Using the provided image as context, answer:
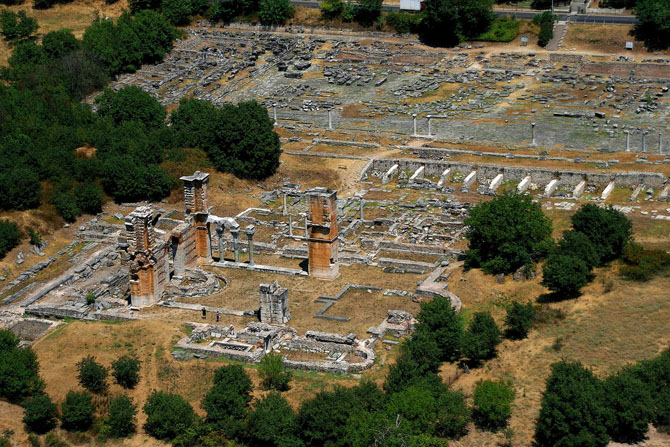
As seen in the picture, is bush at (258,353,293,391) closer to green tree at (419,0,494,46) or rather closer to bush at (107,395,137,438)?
bush at (107,395,137,438)

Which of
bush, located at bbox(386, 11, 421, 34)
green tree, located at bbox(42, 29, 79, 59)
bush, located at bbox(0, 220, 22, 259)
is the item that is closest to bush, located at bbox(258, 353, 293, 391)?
bush, located at bbox(0, 220, 22, 259)

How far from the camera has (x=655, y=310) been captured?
206 feet

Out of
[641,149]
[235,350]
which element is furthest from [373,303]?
[641,149]

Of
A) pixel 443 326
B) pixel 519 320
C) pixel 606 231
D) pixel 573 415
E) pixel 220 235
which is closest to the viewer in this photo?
pixel 573 415

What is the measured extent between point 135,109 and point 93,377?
42.3 meters

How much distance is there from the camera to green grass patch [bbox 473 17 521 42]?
124125mm

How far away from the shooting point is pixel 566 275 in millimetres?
65125

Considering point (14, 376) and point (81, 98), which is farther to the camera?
point (81, 98)

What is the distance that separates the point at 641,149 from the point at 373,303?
34142 millimetres

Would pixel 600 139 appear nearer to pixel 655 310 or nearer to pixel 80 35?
pixel 655 310

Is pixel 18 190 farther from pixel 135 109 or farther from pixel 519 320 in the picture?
pixel 519 320

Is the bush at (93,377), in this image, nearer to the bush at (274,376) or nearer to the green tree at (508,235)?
the bush at (274,376)

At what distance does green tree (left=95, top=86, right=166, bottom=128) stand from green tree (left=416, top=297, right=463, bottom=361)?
43.6 m

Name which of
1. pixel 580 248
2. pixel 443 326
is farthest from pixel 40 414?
pixel 580 248
